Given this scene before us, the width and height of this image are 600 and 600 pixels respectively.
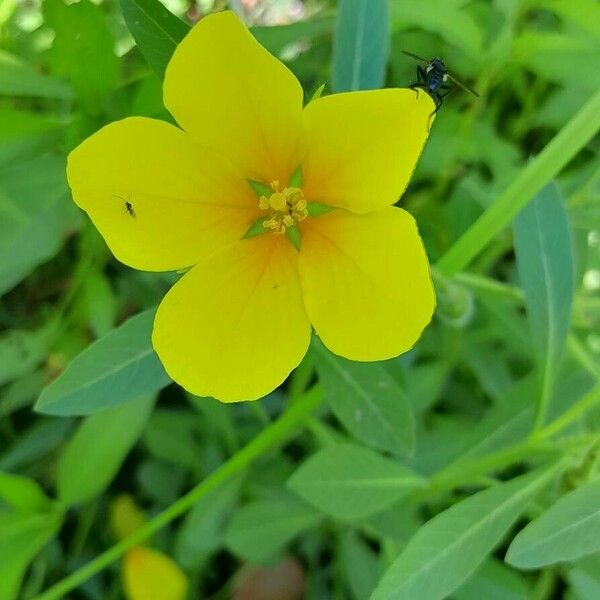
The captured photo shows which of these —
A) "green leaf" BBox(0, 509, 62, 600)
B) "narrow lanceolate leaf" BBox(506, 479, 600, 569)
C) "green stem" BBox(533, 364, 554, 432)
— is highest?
"narrow lanceolate leaf" BBox(506, 479, 600, 569)

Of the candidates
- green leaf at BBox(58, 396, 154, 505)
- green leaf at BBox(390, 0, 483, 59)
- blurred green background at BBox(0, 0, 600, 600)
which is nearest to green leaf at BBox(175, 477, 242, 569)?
blurred green background at BBox(0, 0, 600, 600)

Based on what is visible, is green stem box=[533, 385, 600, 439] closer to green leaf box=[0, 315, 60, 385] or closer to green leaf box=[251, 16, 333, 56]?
green leaf box=[251, 16, 333, 56]

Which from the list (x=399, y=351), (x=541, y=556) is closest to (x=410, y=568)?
(x=541, y=556)

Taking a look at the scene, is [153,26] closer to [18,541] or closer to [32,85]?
[32,85]

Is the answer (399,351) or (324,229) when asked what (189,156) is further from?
(399,351)

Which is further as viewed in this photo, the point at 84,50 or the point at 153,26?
the point at 84,50

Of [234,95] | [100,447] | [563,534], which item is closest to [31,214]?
[100,447]
